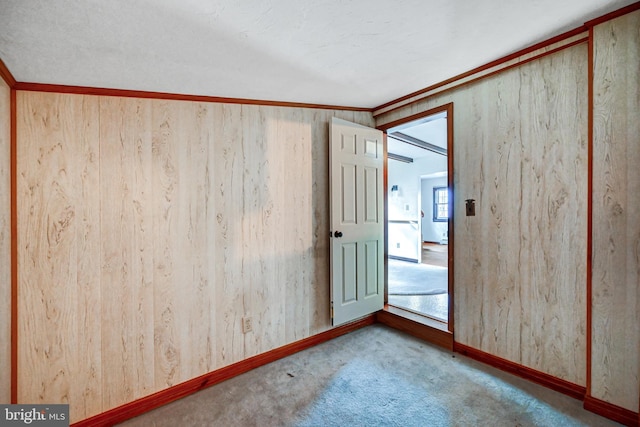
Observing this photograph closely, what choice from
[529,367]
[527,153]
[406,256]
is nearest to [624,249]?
[527,153]

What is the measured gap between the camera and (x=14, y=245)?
1.54 meters

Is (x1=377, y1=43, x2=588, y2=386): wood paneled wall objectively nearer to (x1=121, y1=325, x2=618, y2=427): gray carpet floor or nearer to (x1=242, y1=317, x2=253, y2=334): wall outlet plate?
(x1=121, y1=325, x2=618, y2=427): gray carpet floor

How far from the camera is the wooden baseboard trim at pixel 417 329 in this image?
8.16 feet

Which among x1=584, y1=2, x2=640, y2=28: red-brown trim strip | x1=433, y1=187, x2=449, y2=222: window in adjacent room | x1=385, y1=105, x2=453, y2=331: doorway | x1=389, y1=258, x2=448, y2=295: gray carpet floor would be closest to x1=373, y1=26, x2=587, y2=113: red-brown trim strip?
x1=584, y1=2, x2=640, y2=28: red-brown trim strip

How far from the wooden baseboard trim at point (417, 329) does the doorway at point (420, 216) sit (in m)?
0.11

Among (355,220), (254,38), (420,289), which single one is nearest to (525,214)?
(355,220)

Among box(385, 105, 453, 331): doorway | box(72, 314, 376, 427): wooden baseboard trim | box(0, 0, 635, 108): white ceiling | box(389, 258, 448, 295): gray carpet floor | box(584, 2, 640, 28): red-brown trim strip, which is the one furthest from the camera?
box(389, 258, 448, 295): gray carpet floor

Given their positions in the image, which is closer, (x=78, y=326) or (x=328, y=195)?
(x=78, y=326)

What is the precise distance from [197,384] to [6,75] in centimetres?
223

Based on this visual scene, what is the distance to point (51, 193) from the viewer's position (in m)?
1.64

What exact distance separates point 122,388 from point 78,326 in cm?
50

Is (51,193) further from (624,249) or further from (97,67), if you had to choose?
(624,249)

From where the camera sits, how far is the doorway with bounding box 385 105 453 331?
286cm

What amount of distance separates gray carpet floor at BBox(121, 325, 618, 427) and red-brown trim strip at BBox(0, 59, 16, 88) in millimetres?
2149
